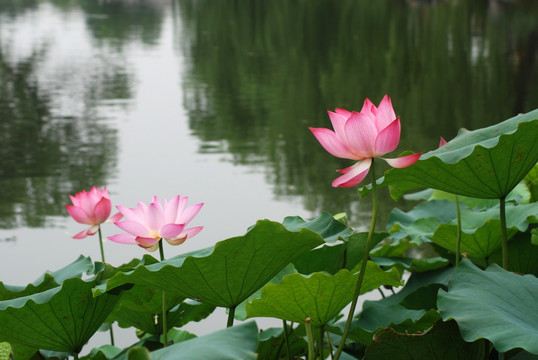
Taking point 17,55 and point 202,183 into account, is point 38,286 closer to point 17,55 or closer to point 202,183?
point 202,183

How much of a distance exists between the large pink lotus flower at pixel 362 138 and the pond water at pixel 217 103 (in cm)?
248

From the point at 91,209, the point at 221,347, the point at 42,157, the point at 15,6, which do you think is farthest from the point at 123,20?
the point at 221,347

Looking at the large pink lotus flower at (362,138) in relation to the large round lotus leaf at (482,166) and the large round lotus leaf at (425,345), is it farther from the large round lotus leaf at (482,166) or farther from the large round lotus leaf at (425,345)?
the large round lotus leaf at (425,345)

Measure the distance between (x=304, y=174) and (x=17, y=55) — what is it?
886 cm

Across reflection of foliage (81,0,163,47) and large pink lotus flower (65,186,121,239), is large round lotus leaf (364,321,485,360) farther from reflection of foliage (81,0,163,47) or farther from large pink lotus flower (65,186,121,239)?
reflection of foliage (81,0,163,47)

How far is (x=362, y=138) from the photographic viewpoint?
3.44 ft

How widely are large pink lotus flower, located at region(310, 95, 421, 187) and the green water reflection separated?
339cm

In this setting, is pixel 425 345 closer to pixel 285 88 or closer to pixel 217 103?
pixel 217 103

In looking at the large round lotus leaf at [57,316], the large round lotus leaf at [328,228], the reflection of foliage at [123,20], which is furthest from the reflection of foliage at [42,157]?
the reflection of foliage at [123,20]

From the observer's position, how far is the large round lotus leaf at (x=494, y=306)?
1024mm

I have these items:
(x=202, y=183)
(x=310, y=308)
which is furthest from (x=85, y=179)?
(x=310, y=308)

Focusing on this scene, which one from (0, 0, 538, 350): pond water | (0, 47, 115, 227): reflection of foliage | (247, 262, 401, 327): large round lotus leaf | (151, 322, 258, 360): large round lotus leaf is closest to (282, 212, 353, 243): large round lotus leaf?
(247, 262, 401, 327): large round lotus leaf

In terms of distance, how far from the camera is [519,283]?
1.19 metres

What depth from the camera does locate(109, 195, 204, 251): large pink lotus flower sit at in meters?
1.21
